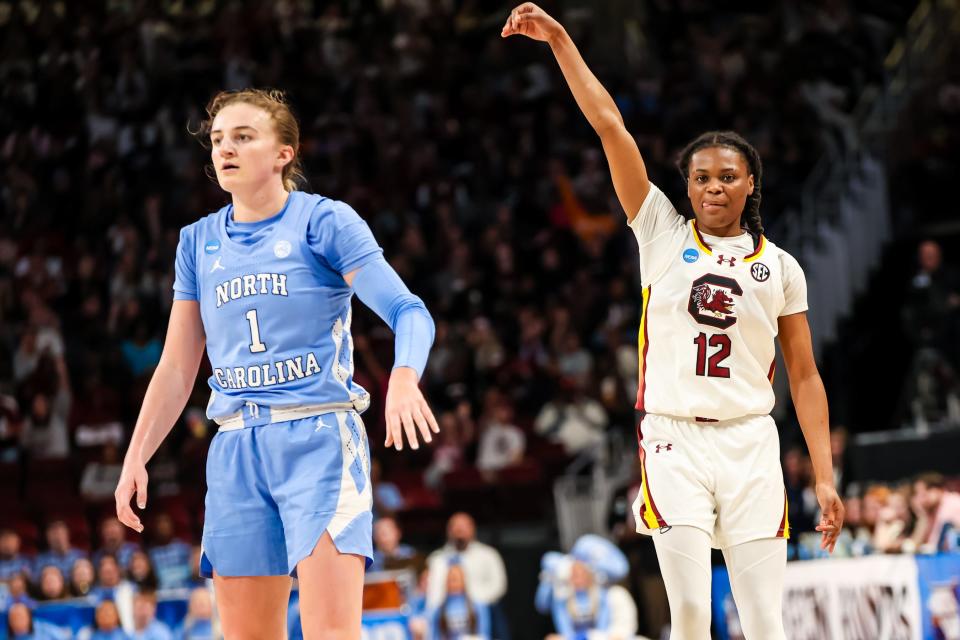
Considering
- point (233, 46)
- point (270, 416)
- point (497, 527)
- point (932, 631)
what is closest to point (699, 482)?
point (270, 416)

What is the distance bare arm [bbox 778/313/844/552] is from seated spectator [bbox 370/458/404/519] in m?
8.23

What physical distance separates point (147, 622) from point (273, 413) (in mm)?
7770

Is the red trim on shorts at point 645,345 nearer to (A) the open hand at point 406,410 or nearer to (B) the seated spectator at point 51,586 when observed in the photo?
(A) the open hand at point 406,410

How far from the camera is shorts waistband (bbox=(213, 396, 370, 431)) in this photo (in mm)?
4367

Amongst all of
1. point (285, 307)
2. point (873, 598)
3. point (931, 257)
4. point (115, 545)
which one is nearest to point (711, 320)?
point (285, 307)

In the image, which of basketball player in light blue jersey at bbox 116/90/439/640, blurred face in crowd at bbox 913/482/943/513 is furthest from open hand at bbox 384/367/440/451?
blurred face in crowd at bbox 913/482/943/513

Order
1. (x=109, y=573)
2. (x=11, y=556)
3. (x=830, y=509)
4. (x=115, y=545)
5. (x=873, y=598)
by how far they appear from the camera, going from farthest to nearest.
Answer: (x=115, y=545) → (x=11, y=556) → (x=109, y=573) → (x=873, y=598) → (x=830, y=509)

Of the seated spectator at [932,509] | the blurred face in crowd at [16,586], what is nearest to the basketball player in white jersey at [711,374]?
the seated spectator at [932,509]

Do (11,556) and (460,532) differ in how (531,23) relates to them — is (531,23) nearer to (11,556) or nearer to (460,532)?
(460,532)

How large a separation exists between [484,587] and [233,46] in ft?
33.5

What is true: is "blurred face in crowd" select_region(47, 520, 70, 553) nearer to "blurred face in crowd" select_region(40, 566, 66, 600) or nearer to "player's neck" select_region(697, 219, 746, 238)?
"blurred face in crowd" select_region(40, 566, 66, 600)

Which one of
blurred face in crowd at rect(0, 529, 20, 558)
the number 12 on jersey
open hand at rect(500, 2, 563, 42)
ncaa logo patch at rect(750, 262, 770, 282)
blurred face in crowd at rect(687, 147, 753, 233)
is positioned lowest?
blurred face in crowd at rect(0, 529, 20, 558)

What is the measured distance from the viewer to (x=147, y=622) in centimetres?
1152

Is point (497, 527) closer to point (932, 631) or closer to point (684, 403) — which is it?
point (932, 631)
